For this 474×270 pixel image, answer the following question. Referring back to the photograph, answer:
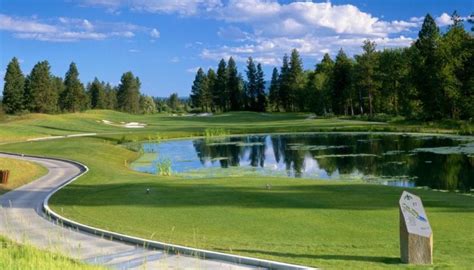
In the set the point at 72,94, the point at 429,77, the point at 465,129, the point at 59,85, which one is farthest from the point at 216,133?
the point at 59,85

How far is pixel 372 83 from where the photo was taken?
93.9 meters

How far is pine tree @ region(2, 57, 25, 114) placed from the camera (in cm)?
11122

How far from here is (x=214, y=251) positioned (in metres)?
13.1

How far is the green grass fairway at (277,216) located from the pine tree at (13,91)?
3648 inches

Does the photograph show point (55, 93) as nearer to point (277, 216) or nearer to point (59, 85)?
point (59, 85)

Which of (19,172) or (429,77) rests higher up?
(429,77)

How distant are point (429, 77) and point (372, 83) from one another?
23.2 m

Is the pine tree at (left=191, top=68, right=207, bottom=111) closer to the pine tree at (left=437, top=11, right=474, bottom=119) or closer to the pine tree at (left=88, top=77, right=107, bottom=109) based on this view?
the pine tree at (left=88, top=77, right=107, bottom=109)

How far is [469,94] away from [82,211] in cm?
6049

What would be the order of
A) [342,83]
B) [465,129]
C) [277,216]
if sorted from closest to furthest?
[277,216] → [465,129] → [342,83]

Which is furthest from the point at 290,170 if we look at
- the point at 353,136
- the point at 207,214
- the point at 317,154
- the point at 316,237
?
the point at 353,136

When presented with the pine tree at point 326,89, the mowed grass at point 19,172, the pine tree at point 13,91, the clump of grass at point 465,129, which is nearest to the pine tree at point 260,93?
the pine tree at point 326,89

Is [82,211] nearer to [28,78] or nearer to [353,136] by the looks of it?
[353,136]

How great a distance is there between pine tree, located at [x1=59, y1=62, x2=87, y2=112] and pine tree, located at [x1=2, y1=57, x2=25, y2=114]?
14.7 meters
